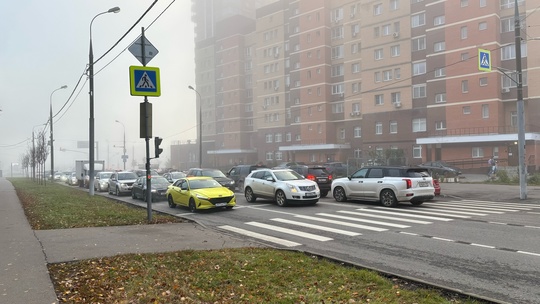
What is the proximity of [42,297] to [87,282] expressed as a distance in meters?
0.71

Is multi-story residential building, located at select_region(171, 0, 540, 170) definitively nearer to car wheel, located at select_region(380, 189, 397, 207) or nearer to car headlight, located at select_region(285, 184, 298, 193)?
car wheel, located at select_region(380, 189, 397, 207)

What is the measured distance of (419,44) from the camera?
2103 inches

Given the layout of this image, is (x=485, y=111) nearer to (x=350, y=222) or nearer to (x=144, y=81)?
(x=350, y=222)

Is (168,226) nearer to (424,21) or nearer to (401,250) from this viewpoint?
(401,250)

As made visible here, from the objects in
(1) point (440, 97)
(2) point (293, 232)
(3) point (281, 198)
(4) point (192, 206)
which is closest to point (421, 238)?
(2) point (293, 232)

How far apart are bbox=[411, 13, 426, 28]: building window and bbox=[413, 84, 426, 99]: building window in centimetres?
824

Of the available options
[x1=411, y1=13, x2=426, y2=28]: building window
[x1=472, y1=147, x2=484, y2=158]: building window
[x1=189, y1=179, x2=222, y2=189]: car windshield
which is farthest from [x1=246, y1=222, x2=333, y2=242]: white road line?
[x1=411, y1=13, x2=426, y2=28]: building window

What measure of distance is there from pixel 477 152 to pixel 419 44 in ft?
55.3

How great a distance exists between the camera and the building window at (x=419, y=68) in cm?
5275

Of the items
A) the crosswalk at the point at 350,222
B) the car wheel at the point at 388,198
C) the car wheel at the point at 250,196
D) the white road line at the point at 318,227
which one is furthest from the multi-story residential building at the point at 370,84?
the white road line at the point at 318,227

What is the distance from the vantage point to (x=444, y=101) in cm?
5000

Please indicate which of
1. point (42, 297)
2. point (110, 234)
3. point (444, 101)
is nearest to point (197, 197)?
point (110, 234)

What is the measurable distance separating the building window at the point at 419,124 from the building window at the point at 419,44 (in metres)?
9.49

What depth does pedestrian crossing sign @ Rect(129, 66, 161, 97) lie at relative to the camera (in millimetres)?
11229
